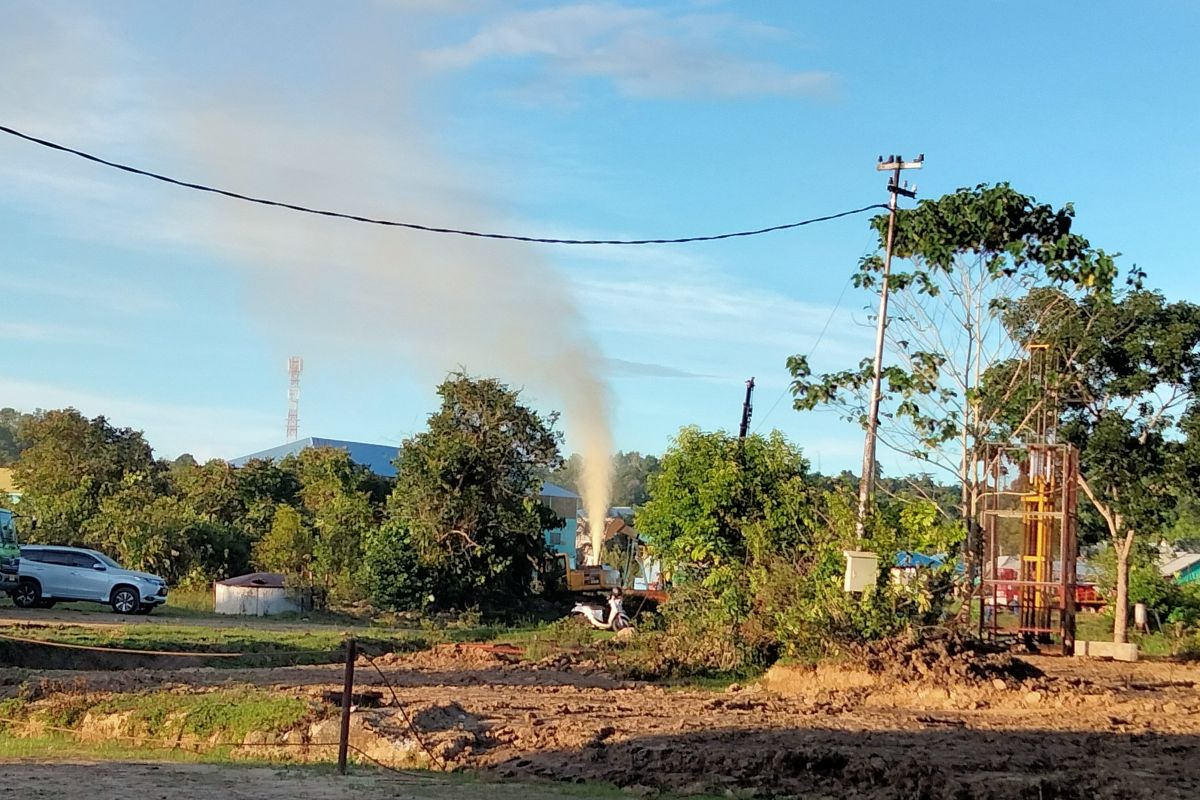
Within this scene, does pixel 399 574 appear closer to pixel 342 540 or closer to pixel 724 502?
pixel 342 540

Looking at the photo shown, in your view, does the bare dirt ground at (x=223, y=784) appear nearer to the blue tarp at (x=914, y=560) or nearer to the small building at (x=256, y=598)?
the blue tarp at (x=914, y=560)

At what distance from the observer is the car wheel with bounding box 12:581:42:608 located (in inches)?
1293

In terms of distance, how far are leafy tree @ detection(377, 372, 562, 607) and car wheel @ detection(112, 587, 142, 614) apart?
7041 millimetres

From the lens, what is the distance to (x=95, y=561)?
33656 millimetres

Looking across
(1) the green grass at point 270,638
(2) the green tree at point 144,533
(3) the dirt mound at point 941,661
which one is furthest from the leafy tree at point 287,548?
(3) the dirt mound at point 941,661

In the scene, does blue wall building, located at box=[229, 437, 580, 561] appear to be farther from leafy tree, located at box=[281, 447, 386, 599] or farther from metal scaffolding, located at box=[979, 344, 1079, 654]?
metal scaffolding, located at box=[979, 344, 1079, 654]

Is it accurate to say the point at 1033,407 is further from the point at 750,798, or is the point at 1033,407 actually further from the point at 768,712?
the point at 750,798

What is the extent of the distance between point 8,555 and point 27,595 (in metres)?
2.67

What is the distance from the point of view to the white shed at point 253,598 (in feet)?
122

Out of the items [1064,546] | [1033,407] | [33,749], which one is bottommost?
[33,749]

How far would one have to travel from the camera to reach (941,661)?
20750 mm

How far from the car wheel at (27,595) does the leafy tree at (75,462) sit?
1652 cm

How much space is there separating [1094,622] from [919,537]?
21.1 metres

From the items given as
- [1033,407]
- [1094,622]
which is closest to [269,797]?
[1033,407]
